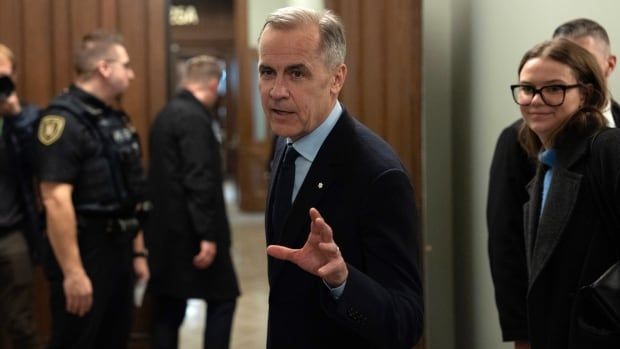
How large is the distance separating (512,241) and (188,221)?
5.74 feet

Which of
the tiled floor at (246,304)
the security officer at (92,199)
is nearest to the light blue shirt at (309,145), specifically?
the security officer at (92,199)

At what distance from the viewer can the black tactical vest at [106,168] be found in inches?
121

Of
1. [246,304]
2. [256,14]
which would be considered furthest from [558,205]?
[256,14]

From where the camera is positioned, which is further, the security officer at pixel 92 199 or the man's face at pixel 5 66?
the man's face at pixel 5 66

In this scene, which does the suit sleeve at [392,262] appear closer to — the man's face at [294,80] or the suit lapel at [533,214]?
the man's face at [294,80]

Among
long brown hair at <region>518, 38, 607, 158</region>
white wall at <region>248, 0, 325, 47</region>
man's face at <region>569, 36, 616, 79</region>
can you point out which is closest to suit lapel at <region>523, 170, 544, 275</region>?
long brown hair at <region>518, 38, 607, 158</region>

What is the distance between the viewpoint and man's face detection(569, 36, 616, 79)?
2.25m

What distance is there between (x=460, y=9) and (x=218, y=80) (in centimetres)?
127

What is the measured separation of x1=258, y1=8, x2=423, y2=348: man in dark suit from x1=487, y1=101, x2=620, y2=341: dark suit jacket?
0.91 meters

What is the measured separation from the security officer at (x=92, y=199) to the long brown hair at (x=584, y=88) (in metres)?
1.80

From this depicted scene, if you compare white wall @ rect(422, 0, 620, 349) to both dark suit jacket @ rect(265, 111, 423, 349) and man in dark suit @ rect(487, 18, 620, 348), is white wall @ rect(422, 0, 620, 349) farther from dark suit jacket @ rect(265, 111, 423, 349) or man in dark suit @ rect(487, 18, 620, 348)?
dark suit jacket @ rect(265, 111, 423, 349)

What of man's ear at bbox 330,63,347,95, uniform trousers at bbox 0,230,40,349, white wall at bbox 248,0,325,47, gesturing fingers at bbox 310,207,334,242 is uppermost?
white wall at bbox 248,0,325,47

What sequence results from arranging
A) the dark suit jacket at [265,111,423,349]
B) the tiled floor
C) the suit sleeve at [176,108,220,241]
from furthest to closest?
the tiled floor
the suit sleeve at [176,108,220,241]
the dark suit jacket at [265,111,423,349]

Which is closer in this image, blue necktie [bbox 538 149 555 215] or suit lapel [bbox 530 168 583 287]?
suit lapel [bbox 530 168 583 287]
